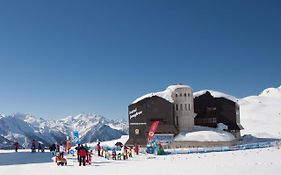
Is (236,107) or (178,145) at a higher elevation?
(236,107)

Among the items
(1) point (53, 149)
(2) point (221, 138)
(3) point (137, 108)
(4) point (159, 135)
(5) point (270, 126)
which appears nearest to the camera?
(1) point (53, 149)

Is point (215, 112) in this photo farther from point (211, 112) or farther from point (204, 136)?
point (204, 136)

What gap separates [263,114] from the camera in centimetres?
13062

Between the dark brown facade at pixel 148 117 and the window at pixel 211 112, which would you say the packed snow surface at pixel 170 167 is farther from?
the window at pixel 211 112

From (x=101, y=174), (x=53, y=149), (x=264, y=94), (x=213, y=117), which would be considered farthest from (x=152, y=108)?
(x=264, y=94)

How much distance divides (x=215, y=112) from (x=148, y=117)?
1545 centimetres

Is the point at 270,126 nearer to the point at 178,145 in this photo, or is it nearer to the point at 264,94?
the point at 178,145

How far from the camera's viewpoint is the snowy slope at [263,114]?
334ft

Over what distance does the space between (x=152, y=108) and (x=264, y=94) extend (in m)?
120

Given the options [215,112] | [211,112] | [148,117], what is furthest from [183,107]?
[215,112]

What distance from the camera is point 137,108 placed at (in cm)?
7150

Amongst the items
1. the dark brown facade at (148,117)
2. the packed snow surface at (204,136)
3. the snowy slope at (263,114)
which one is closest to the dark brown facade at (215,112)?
the packed snow surface at (204,136)

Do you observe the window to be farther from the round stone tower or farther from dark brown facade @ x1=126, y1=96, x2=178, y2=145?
dark brown facade @ x1=126, y1=96, x2=178, y2=145

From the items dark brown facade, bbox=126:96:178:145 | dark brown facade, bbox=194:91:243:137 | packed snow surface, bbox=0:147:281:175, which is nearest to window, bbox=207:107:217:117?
dark brown facade, bbox=194:91:243:137
